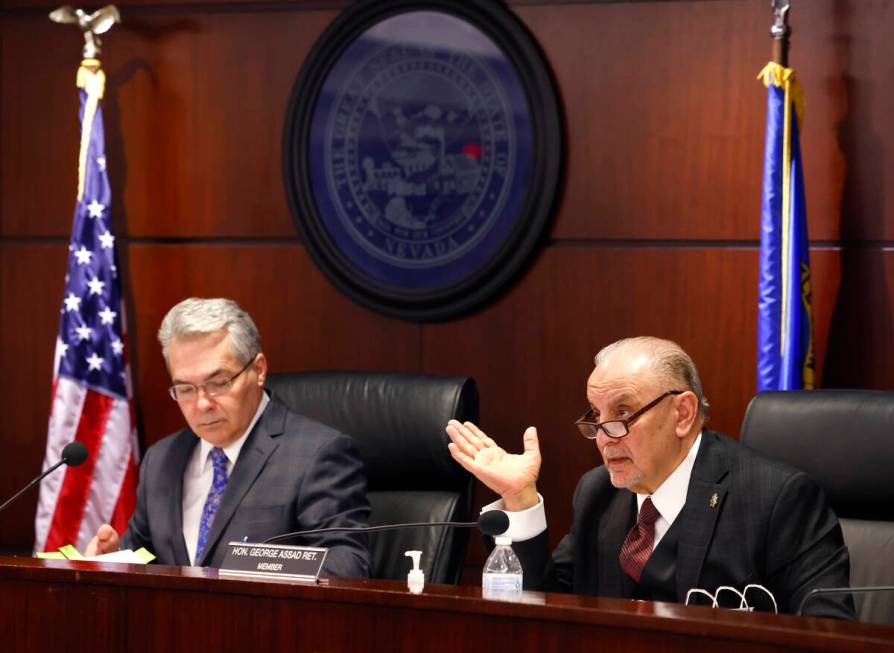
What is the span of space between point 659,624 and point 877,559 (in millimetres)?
1098

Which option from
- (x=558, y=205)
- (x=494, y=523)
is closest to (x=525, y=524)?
(x=494, y=523)

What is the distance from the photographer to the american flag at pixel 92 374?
160 inches

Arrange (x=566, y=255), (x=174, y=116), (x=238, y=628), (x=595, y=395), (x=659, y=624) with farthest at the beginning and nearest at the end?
(x=174, y=116)
(x=566, y=255)
(x=595, y=395)
(x=238, y=628)
(x=659, y=624)

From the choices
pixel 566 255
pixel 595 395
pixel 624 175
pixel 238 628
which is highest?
pixel 624 175

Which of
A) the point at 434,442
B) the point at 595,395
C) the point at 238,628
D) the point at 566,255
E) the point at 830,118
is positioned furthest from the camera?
the point at 566,255

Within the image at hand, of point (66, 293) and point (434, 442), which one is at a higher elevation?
point (66, 293)

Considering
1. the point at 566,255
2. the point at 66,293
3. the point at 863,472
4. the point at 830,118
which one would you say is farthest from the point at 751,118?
the point at 66,293

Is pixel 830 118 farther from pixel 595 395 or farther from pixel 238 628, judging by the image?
pixel 238 628

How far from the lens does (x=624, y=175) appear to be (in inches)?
152

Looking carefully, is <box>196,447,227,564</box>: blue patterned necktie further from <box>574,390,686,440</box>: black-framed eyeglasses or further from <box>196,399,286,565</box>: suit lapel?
<box>574,390,686,440</box>: black-framed eyeglasses

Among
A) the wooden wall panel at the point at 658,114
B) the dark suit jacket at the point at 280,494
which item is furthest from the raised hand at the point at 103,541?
the wooden wall panel at the point at 658,114

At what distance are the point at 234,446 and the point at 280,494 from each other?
23 cm

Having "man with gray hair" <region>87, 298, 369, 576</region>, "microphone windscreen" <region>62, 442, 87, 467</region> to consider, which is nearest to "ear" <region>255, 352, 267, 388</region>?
"man with gray hair" <region>87, 298, 369, 576</region>

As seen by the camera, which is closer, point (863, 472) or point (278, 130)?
point (863, 472)
